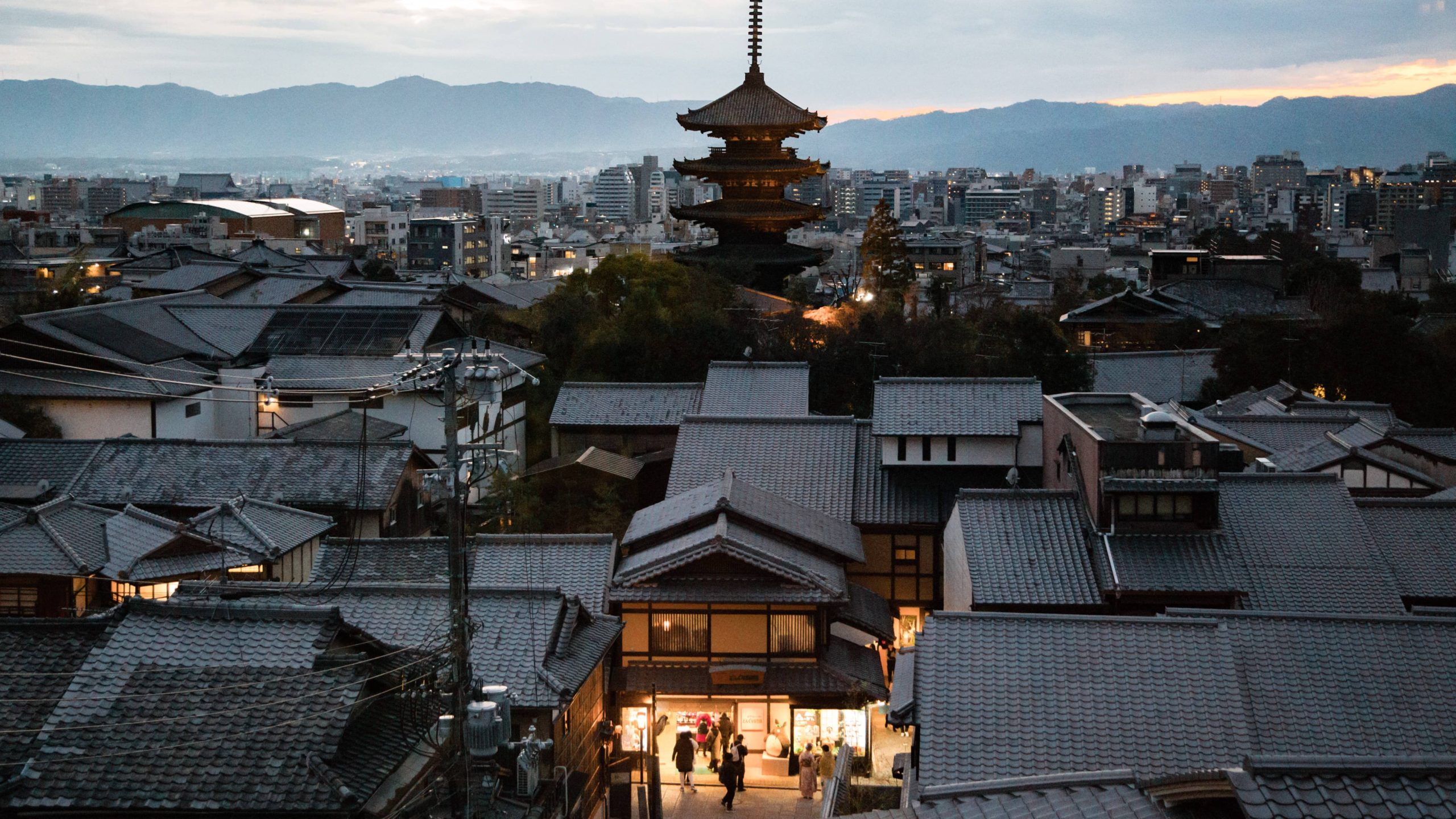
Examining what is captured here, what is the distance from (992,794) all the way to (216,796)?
17.6 ft

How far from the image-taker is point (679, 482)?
20547 mm

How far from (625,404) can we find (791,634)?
996cm

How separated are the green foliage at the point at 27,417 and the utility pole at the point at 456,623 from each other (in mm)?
17703

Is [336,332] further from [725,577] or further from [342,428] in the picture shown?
[725,577]

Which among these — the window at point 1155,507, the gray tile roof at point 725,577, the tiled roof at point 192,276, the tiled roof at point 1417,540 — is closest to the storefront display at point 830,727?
the gray tile roof at point 725,577

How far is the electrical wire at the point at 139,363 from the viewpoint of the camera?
2667 centimetres

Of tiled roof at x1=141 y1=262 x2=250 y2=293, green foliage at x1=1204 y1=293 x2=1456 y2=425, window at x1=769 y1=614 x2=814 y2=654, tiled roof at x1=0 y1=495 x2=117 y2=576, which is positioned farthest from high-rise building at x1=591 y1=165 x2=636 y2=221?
window at x1=769 y1=614 x2=814 y2=654

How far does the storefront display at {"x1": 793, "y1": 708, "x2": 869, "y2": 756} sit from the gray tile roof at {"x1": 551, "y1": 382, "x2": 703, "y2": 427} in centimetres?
955

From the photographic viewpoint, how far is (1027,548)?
16.3 m

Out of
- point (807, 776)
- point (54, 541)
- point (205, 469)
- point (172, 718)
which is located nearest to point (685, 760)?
point (807, 776)

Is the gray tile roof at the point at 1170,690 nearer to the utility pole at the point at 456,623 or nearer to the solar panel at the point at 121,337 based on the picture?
the utility pole at the point at 456,623

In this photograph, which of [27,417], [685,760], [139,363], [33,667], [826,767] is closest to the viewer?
[33,667]

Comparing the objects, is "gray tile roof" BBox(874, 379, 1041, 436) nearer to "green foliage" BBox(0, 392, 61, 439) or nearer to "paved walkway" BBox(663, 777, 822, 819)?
"paved walkway" BBox(663, 777, 822, 819)

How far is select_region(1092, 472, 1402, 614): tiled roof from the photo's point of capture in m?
15.4
